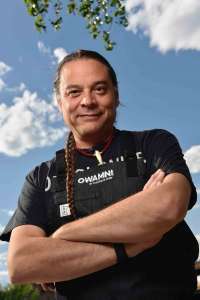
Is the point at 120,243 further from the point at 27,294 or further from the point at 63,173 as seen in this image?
the point at 27,294

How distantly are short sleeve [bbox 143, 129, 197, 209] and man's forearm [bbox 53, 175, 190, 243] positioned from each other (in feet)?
0.55

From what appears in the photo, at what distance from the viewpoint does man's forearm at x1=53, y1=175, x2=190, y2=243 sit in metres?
2.99

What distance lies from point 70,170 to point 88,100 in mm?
480

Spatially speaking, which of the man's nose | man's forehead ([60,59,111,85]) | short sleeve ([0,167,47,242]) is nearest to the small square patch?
short sleeve ([0,167,47,242])

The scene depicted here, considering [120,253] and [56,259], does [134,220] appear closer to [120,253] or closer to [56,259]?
[120,253]

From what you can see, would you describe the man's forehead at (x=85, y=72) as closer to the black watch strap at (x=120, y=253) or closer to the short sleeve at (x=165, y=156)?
the short sleeve at (x=165, y=156)

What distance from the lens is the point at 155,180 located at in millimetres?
3143

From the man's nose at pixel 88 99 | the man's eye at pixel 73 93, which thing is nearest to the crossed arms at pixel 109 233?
the man's nose at pixel 88 99

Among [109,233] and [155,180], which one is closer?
[109,233]

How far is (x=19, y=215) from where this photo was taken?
11.3 feet

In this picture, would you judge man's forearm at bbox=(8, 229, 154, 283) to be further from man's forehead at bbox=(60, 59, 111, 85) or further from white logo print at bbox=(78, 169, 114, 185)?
man's forehead at bbox=(60, 59, 111, 85)

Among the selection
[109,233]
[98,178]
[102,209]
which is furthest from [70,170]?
[109,233]

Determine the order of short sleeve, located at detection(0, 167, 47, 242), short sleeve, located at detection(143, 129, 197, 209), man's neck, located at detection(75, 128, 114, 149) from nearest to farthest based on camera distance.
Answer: short sleeve, located at detection(143, 129, 197, 209)
short sleeve, located at detection(0, 167, 47, 242)
man's neck, located at detection(75, 128, 114, 149)

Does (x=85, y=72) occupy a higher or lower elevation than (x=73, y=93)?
higher
